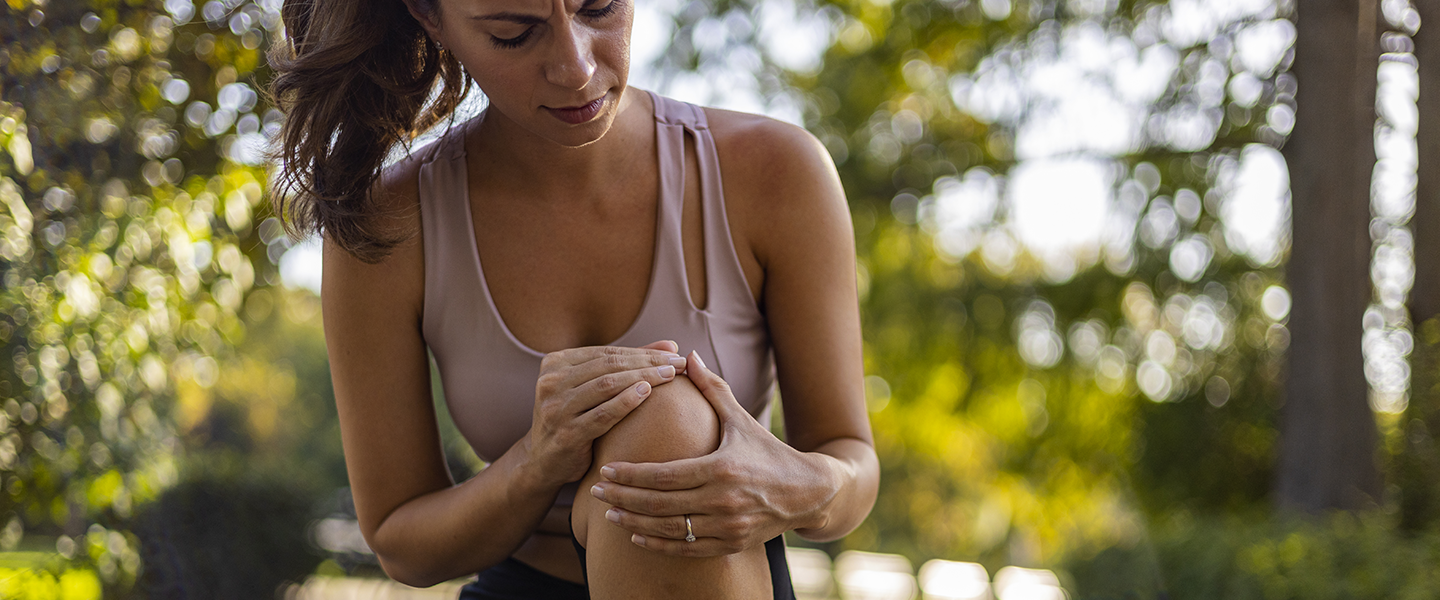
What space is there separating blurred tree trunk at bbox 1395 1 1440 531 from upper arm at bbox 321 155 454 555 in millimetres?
4679

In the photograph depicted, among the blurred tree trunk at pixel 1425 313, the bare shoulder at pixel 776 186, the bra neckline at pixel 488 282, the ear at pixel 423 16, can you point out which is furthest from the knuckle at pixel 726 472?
the blurred tree trunk at pixel 1425 313

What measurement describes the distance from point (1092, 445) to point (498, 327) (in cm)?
562

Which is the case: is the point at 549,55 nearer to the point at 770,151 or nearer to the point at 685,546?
the point at 770,151

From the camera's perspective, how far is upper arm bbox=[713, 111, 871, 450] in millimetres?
1576

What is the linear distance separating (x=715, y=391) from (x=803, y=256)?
0.34m

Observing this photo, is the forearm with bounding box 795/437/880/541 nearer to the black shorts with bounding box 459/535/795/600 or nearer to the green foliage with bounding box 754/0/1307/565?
the black shorts with bounding box 459/535/795/600

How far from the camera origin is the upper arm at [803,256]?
1.58 meters

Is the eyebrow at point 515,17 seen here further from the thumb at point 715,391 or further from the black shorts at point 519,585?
the black shorts at point 519,585

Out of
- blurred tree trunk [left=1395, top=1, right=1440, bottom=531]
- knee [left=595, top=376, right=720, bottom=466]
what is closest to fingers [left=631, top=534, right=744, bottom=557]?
knee [left=595, top=376, right=720, bottom=466]

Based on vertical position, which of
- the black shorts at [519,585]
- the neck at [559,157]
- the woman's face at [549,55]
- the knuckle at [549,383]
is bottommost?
the black shorts at [519,585]

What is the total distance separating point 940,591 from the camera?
6.15 meters

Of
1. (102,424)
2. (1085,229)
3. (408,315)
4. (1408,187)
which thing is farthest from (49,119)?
(1408,187)

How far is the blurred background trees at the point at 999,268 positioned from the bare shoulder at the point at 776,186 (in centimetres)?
105

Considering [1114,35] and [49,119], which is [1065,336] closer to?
[1114,35]
